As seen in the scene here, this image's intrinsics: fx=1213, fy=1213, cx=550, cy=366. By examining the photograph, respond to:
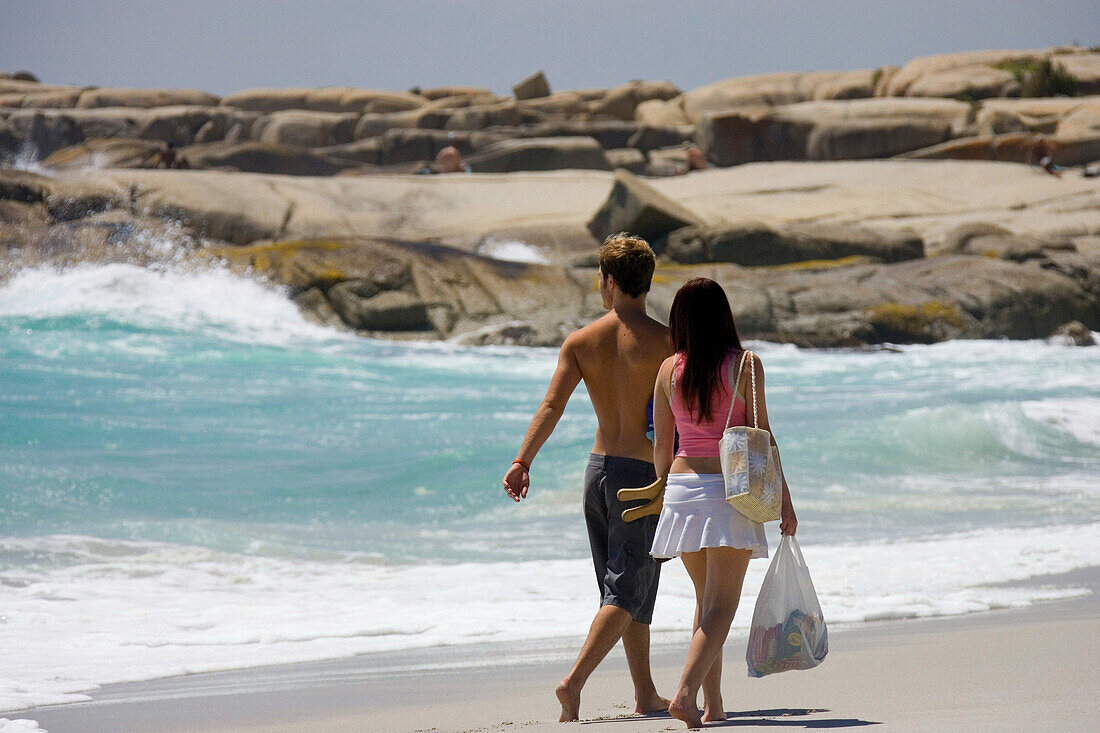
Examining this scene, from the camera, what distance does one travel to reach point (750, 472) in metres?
3.24

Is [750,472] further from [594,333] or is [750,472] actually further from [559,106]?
[559,106]

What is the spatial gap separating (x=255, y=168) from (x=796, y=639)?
117 feet

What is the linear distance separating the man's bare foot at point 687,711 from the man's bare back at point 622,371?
2.51 feet

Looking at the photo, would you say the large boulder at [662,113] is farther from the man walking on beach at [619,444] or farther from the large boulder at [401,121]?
the man walking on beach at [619,444]

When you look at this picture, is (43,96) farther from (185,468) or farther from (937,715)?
(937,715)

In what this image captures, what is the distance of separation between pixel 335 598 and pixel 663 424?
364 centimetres

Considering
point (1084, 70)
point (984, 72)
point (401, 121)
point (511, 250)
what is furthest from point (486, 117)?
point (1084, 70)

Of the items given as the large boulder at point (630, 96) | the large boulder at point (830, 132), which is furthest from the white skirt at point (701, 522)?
the large boulder at point (630, 96)

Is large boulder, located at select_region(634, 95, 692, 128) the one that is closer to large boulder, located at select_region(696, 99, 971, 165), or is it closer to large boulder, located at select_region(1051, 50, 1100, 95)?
large boulder, located at select_region(696, 99, 971, 165)

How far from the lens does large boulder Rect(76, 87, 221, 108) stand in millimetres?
51531

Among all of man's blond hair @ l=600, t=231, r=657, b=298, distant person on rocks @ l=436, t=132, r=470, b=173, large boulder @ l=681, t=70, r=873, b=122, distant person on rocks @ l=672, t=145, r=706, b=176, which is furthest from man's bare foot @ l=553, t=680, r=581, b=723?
large boulder @ l=681, t=70, r=873, b=122

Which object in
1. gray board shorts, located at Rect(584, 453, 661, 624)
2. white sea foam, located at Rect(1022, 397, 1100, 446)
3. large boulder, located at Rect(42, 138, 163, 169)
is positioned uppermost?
large boulder, located at Rect(42, 138, 163, 169)

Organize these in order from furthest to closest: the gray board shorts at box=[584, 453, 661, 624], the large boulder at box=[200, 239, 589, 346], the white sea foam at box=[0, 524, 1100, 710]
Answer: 1. the large boulder at box=[200, 239, 589, 346]
2. the white sea foam at box=[0, 524, 1100, 710]
3. the gray board shorts at box=[584, 453, 661, 624]

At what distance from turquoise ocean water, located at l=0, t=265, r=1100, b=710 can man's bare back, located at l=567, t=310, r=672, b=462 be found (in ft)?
7.03
